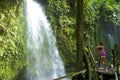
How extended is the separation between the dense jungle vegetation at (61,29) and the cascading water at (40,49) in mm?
552

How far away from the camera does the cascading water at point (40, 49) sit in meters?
17.8

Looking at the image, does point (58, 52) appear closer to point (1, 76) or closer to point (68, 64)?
point (68, 64)

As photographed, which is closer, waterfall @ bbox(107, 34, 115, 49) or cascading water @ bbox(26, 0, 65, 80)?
cascading water @ bbox(26, 0, 65, 80)

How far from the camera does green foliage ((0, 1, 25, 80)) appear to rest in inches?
622

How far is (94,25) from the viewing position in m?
25.6

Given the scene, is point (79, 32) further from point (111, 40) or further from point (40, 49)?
point (111, 40)

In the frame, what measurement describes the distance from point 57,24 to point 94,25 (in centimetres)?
562

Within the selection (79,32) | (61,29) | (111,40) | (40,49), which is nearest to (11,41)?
(40,49)

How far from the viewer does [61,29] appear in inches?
837

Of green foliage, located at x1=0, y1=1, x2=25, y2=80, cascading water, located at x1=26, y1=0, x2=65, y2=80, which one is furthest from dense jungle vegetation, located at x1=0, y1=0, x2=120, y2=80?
cascading water, located at x1=26, y1=0, x2=65, y2=80

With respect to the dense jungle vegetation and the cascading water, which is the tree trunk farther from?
the cascading water

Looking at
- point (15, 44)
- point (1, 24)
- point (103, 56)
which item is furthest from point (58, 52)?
point (103, 56)

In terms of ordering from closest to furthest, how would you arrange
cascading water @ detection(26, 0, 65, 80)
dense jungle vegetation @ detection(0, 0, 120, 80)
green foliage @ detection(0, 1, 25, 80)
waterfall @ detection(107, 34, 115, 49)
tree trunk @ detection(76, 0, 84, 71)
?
tree trunk @ detection(76, 0, 84, 71), dense jungle vegetation @ detection(0, 0, 120, 80), green foliage @ detection(0, 1, 25, 80), cascading water @ detection(26, 0, 65, 80), waterfall @ detection(107, 34, 115, 49)

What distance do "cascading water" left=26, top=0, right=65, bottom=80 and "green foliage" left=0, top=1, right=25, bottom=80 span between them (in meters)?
0.75
